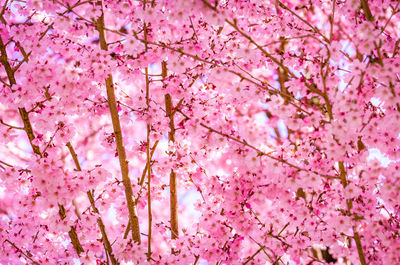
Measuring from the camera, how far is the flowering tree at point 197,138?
164 inches

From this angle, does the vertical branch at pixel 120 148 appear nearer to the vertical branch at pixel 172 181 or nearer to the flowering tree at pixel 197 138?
the flowering tree at pixel 197 138

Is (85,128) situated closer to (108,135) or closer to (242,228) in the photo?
(108,135)

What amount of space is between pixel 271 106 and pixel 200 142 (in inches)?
40.1

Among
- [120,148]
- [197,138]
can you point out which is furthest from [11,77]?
[197,138]

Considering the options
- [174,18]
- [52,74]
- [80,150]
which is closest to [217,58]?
[174,18]

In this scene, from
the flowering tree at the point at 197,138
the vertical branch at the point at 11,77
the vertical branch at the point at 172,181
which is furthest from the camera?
the vertical branch at the point at 172,181

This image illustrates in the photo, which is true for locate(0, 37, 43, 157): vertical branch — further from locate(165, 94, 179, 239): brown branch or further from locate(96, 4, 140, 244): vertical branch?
locate(165, 94, 179, 239): brown branch

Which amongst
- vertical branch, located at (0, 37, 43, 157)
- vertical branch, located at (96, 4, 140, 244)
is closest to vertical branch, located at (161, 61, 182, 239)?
vertical branch, located at (96, 4, 140, 244)

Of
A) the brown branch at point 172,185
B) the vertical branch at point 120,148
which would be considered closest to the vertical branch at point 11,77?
the vertical branch at point 120,148

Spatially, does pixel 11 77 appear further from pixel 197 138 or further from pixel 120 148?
pixel 197 138

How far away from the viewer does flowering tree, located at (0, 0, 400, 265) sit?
4168 millimetres

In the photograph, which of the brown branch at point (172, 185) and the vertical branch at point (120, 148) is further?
the brown branch at point (172, 185)

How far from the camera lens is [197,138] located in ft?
16.3

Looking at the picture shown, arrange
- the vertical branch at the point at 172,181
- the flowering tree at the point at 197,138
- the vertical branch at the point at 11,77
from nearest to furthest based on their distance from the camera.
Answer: the flowering tree at the point at 197,138 < the vertical branch at the point at 11,77 < the vertical branch at the point at 172,181
